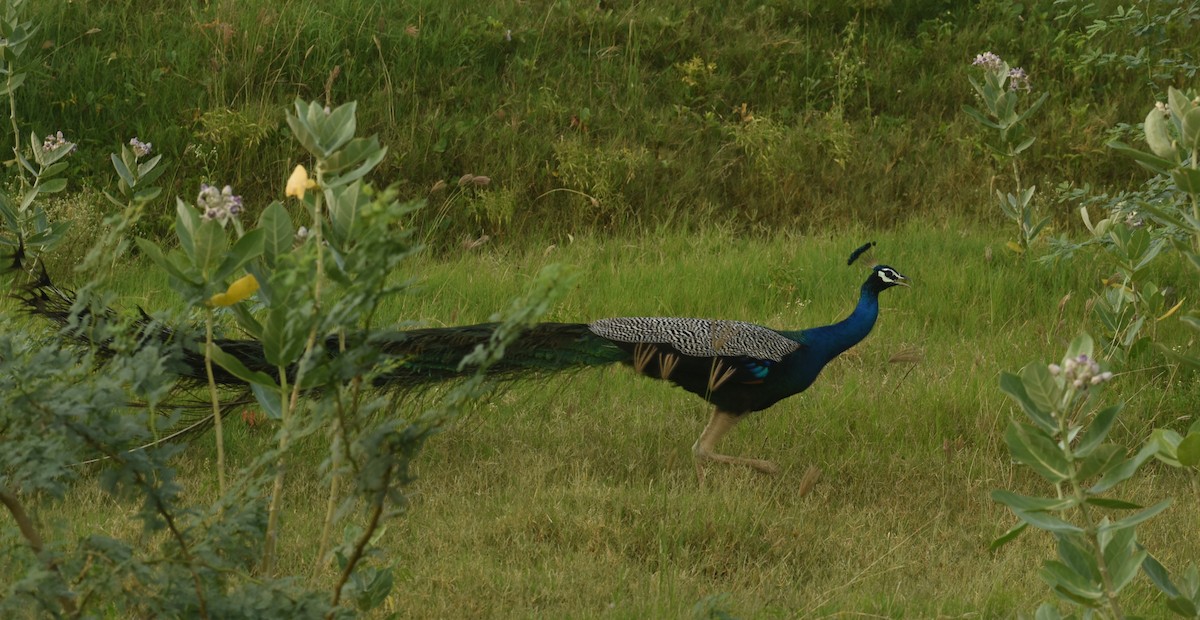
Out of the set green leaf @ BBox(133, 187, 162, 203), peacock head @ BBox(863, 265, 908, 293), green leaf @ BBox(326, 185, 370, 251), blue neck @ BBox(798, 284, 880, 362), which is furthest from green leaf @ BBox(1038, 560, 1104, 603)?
peacock head @ BBox(863, 265, 908, 293)

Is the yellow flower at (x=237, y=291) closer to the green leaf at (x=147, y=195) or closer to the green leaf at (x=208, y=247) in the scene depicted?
the green leaf at (x=208, y=247)

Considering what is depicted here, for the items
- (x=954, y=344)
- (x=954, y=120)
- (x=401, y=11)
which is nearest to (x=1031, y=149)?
(x=954, y=120)

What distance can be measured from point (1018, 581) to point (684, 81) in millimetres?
5383

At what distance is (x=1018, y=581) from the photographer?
4254 millimetres

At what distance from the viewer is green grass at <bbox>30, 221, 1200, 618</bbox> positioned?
4.13 m

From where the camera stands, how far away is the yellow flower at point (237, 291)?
2.75 m

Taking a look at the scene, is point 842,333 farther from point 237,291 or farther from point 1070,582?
point 237,291

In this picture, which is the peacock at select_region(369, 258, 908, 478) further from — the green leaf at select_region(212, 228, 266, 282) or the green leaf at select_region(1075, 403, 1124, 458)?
the green leaf at select_region(1075, 403, 1124, 458)

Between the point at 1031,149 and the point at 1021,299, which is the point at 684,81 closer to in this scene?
the point at 1031,149

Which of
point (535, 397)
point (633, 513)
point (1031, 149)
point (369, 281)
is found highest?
point (369, 281)

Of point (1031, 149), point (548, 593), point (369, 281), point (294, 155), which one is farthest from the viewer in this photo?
point (1031, 149)

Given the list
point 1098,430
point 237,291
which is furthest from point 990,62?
point 237,291

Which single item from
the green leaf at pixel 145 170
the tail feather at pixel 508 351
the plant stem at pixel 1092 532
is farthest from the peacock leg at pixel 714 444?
the plant stem at pixel 1092 532

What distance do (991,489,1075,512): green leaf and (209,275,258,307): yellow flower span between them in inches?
59.2
